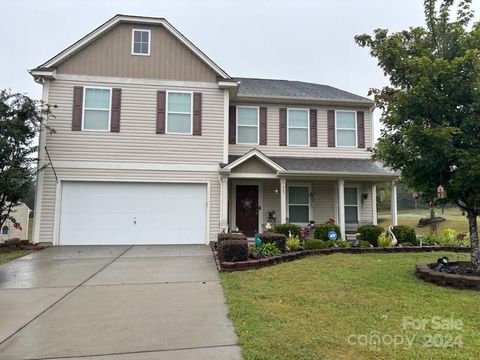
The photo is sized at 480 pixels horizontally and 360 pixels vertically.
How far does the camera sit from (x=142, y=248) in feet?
35.4

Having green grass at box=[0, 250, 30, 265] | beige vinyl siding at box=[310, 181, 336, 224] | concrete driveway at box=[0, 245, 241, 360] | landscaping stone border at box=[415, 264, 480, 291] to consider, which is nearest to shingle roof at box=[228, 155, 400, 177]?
beige vinyl siding at box=[310, 181, 336, 224]

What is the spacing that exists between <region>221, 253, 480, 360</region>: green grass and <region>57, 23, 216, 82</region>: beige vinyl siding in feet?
27.4

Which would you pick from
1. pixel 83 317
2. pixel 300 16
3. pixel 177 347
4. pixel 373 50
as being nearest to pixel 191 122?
pixel 373 50

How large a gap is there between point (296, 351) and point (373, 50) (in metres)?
6.47

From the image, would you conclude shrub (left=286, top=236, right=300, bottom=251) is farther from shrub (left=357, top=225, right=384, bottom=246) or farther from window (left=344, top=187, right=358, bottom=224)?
window (left=344, top=187, right=358, bottom=224)

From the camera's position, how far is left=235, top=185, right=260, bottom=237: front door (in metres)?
13.1

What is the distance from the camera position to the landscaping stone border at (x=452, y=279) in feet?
18.5

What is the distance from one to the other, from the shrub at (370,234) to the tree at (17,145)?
11341 mm

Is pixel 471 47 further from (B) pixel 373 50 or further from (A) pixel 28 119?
(A) pixel 28 119

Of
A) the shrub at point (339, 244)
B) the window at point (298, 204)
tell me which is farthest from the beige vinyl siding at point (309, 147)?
the shrub at point (339, 244)

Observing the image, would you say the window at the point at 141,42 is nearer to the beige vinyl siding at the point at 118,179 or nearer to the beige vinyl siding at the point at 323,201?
the beige vinyl siding at the point at 118,179

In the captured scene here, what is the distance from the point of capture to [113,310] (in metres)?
4.78

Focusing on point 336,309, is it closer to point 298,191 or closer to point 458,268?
point 458,268

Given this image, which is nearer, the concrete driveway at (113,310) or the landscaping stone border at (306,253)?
the concrete driveway at (113,310)
